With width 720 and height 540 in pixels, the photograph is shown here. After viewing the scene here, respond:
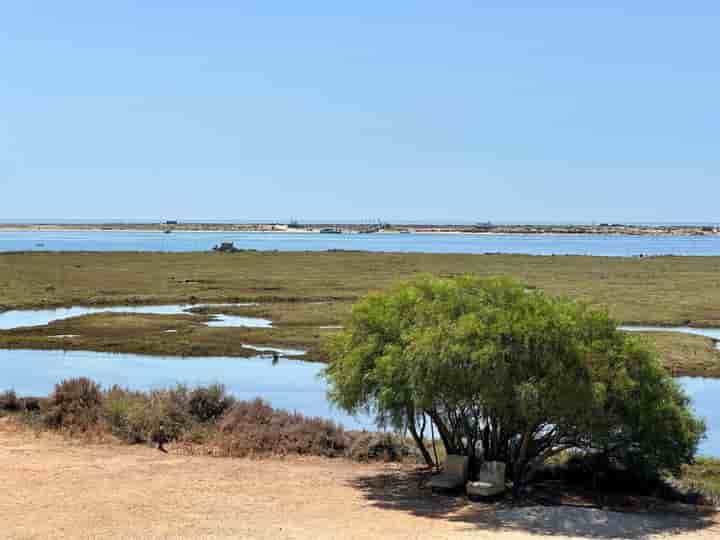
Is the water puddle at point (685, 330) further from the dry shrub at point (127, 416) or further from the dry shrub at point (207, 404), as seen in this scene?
the dry shrub at point (127, 416)

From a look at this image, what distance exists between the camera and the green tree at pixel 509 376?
701 inches

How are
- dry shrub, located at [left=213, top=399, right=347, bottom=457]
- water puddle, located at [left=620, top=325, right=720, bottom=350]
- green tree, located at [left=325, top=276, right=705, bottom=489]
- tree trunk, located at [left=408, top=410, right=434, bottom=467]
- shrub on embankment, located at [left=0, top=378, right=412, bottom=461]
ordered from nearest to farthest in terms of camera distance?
green tree, located at [left=325, top=276, right=705, bottom=489] → tree trunk, located at [left=408, top=410, right=434, bottom=467] → dry shrub, located at [left=213, top=399, right=347, bottom=457] → shrub on embankment, located at [left=0, top=378, right=412, bottom=461] → water puddle, located at [left=620, top=325, right=720, bottom=350]

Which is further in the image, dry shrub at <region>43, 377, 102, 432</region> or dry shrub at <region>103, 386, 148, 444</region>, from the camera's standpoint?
dry shrub at <region>43, 377, 102, 432</region>

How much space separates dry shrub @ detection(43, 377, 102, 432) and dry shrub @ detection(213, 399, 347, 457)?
3.33 metres

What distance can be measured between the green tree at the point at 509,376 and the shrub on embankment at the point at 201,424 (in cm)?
259

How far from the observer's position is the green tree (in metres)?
17.8

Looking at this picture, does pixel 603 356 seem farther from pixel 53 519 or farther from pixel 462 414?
pixel 53 519

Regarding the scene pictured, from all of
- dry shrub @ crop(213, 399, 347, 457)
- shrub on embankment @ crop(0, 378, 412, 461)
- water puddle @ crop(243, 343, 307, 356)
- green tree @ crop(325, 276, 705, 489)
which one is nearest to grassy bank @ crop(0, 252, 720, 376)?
water puddle @ crop(243, 343, 307, 356)

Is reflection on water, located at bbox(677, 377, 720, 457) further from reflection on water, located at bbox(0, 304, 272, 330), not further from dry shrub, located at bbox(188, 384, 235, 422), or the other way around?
reflection on water, located at bbox(0, 304, 272, 330)

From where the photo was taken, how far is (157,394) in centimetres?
2412

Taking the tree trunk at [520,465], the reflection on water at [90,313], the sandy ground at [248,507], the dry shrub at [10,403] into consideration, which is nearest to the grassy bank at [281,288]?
the reflection on water at [90,313]

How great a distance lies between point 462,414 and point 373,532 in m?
4.55

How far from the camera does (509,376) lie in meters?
17.9

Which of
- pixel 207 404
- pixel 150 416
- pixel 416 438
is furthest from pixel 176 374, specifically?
pixel 416 438
